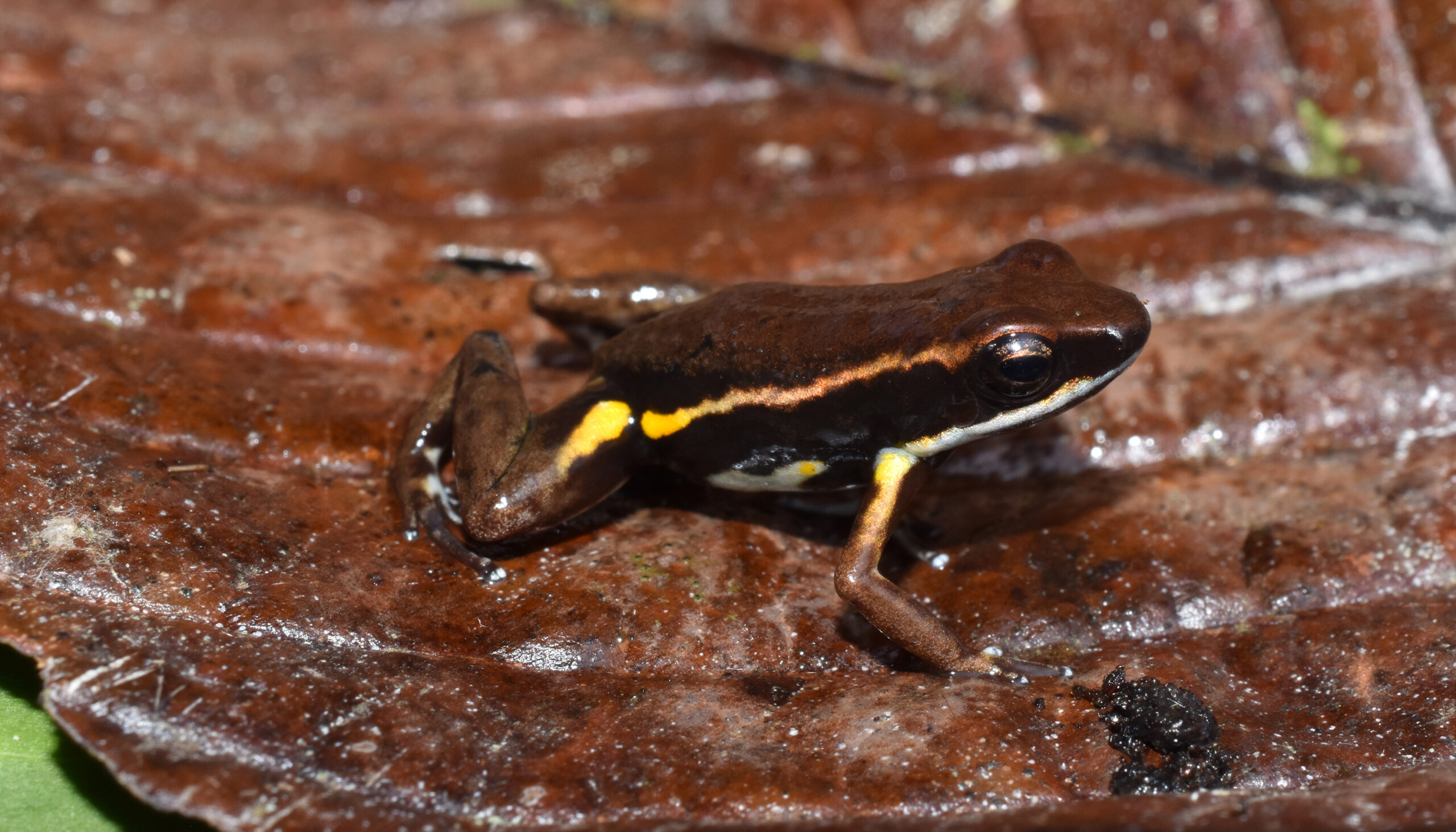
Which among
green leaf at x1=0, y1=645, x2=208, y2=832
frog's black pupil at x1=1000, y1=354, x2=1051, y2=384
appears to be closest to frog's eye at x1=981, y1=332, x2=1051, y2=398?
frog's black pupil at x1=1000, y1=354, x2=1051, y2=384

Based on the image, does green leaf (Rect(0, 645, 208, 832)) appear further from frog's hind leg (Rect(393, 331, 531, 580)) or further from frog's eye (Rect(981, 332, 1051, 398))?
frog's eye (Rect(981, 332, 1051, 398))

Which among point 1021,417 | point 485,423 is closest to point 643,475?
point 485,423

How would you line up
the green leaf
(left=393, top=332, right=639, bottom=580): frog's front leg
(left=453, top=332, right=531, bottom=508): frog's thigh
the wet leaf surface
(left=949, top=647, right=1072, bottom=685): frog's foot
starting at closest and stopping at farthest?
the wet leaf surface → the green leaf → (left=949, top=647, right=1072, bottom=685): frog's foot → (left=393, top=332, right=639, bottom=580): frog's front leg → (left=453, top=332, right=531, bottom=508): frog's thigh

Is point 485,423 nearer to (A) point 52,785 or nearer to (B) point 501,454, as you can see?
(B) point 501,454

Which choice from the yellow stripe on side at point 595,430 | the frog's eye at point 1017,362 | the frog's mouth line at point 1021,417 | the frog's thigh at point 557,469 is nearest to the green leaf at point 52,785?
the frog's thigh at point 557,469

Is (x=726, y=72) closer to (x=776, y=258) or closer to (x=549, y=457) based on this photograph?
(x=776, y=258)

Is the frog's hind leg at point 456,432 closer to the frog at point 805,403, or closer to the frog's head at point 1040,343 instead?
the frog at point 805,403

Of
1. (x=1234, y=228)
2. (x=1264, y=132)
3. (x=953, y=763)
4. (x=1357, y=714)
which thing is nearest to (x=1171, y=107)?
(x=1264, y=132)
